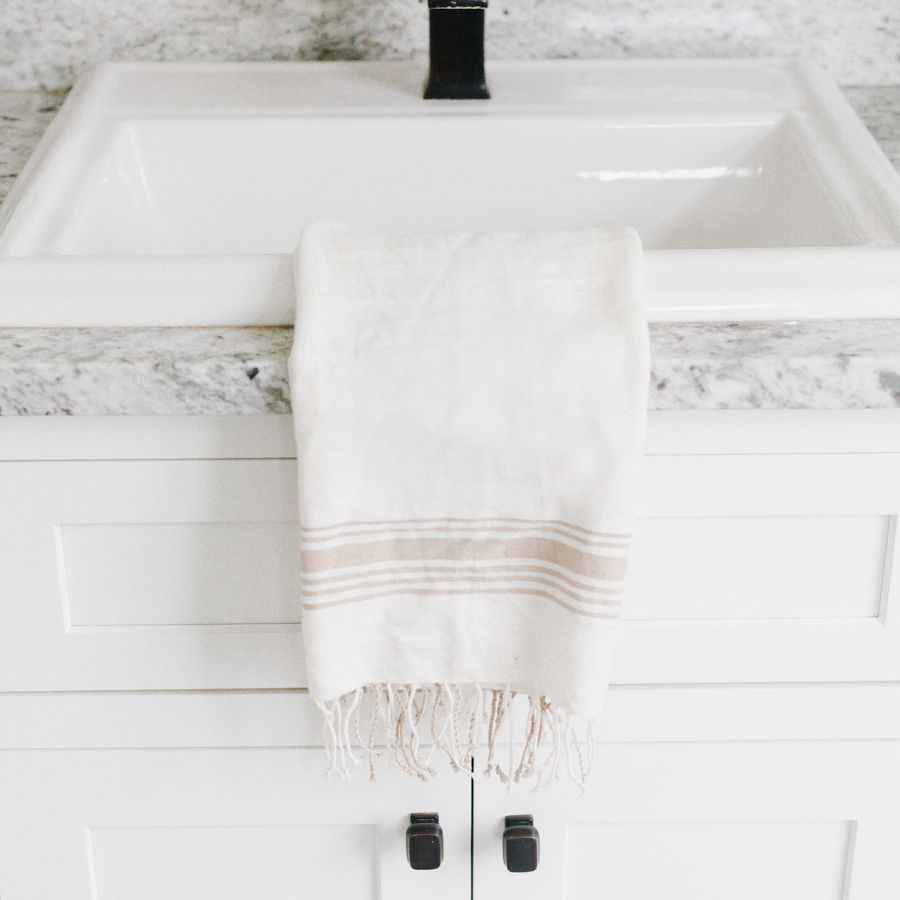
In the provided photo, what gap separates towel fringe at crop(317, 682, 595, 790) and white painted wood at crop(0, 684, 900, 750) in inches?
1.3

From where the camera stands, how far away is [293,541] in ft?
2.35

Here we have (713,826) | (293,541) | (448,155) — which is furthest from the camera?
(448,155)

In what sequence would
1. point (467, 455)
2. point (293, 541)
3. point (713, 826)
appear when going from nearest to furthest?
point (467, 455)
point (293, 541)
point (713, 826)

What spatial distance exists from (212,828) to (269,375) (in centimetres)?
36

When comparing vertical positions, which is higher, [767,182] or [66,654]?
[767,182]

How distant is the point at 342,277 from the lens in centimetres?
65

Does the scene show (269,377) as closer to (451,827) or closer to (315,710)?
(315,710)

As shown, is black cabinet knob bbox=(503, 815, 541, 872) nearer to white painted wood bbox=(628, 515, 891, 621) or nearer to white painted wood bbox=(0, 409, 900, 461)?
white painted wood bbox=(628, 515, 891, 621)

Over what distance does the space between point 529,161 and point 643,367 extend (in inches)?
14.8

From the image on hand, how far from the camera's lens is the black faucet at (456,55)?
0.92 metres

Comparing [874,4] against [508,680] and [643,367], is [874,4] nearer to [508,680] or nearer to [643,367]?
[643,367]

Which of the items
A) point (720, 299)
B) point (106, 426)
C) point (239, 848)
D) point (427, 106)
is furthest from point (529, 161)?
point (239, 848)

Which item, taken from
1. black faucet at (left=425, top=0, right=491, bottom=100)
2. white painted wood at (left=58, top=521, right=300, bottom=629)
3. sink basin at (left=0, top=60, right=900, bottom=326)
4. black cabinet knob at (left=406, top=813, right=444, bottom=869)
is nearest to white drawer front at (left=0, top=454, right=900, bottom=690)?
white painted wood at (left=58, top=521, right=300, bottom=629)

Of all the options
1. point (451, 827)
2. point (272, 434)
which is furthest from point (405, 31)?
point (451, 827)
